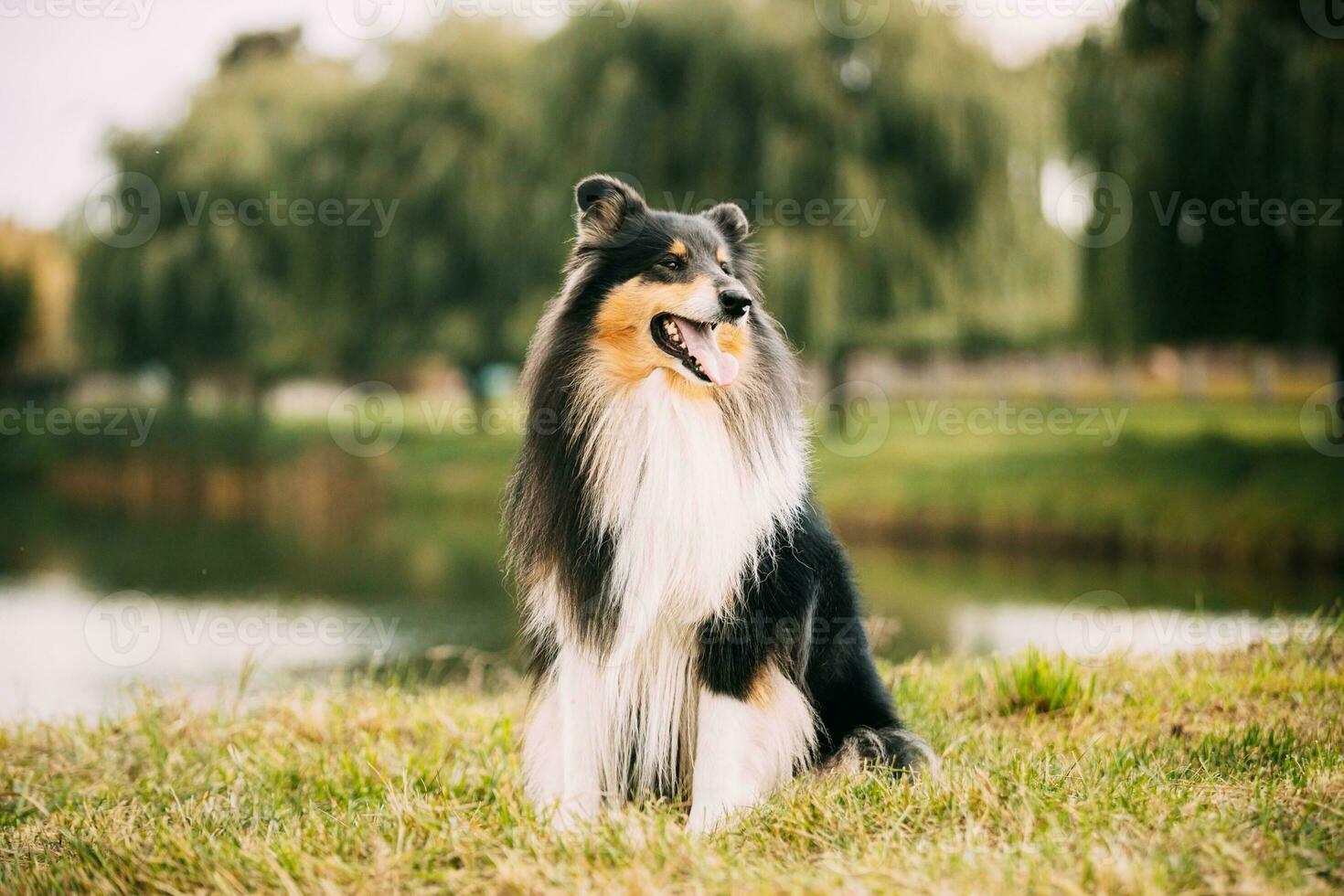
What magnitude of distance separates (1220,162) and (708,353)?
447 inches

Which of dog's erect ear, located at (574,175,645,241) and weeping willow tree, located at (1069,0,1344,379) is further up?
weeping willow tree, located at (1069,0,1344,379)

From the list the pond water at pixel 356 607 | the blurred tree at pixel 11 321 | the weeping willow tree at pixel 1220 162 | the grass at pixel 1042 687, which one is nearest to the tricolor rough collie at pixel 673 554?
the grass at pixel 1042 687

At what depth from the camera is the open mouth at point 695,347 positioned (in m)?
3.51

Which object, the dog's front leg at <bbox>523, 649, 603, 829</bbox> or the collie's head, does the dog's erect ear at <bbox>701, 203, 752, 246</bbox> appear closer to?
the collie's head

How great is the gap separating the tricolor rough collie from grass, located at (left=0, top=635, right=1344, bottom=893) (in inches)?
7.9

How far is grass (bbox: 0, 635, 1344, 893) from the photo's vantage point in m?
2.68

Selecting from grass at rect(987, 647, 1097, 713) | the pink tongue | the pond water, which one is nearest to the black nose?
the pink tongue

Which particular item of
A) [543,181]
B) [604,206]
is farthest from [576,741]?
[543,181]

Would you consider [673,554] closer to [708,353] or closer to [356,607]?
[708,353]

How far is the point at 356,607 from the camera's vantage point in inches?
451

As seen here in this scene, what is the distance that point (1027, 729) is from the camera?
14.1 ft

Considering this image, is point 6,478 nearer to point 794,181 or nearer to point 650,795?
point 794,181

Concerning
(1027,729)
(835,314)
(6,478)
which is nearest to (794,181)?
(835,314)

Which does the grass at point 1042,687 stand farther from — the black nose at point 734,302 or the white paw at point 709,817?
the black nose at point 734,302
